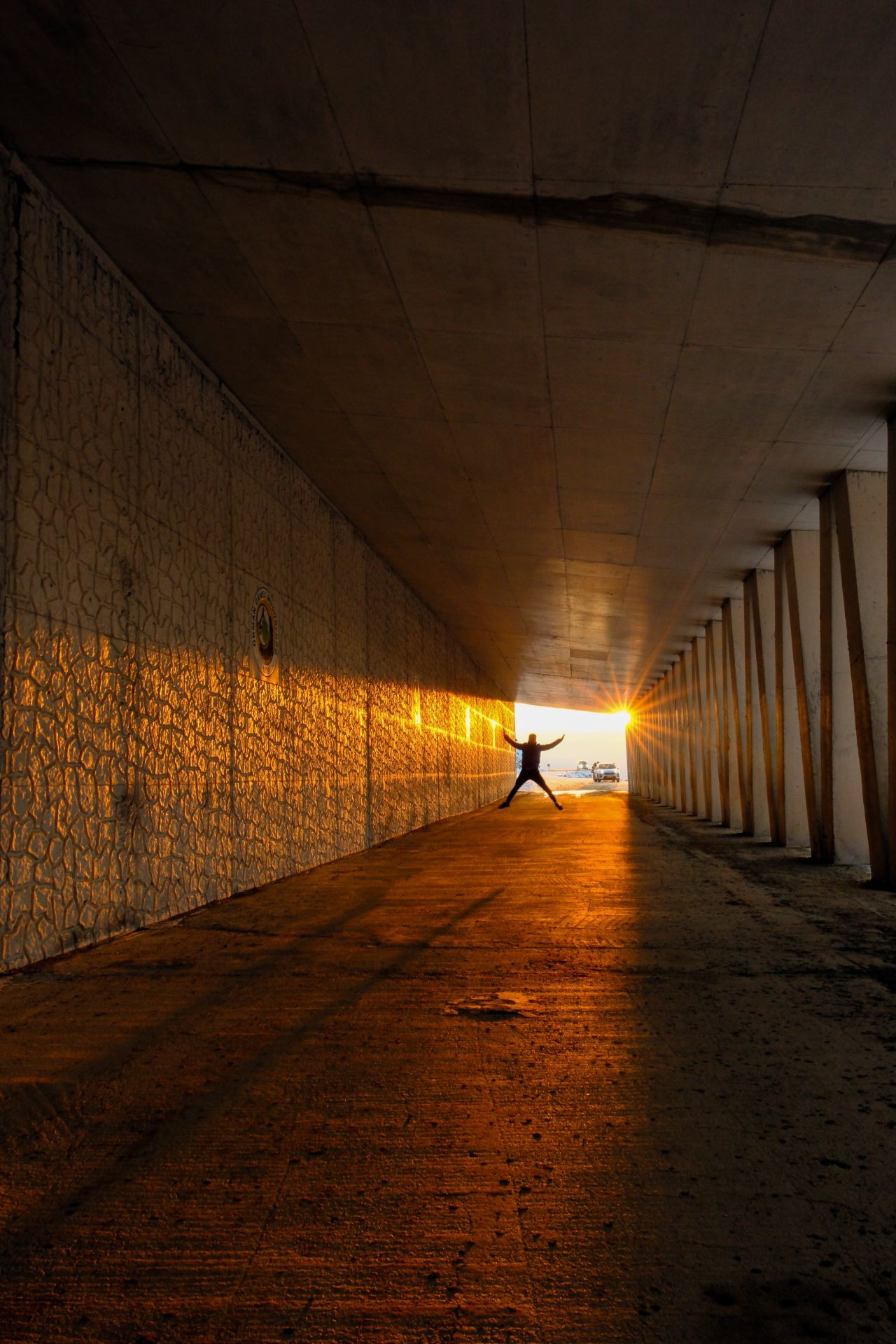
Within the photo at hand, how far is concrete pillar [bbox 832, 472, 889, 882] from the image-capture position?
7023 mm

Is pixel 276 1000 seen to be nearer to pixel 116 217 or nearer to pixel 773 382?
pixel 116 217

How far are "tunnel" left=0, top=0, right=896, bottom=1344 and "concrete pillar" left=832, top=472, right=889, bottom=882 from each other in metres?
0.04

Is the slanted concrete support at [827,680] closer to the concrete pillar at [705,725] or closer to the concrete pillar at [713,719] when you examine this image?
the concrete pillar at [713,719]

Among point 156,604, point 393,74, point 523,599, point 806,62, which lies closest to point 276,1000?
Result: point 156,604

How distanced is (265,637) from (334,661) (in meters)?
2.32

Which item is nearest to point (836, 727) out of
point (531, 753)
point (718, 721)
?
point (531, 753)

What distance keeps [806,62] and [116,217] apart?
3654mm

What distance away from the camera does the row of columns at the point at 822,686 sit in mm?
7078

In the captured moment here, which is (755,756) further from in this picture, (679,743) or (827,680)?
(679,743)

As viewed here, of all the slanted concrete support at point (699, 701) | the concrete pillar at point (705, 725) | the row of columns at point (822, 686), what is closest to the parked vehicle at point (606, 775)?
the slanted concrete support at point (699, 701)

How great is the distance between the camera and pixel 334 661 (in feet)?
32.6

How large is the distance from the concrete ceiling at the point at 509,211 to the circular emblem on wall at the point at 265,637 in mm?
1663

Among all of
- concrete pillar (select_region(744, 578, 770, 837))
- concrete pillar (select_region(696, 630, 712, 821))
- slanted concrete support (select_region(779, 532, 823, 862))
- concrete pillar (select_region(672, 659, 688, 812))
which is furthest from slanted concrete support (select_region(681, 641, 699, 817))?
slanted concrete support (select_region(779, 532, 823, 862))

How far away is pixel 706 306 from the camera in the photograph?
5.15 metres
